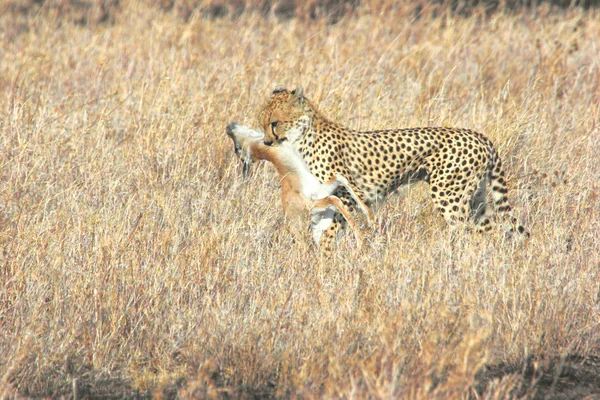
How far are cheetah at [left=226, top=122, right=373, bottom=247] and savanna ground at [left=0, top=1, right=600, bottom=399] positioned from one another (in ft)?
0.53

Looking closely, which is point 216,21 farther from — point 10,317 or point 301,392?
point 301,392

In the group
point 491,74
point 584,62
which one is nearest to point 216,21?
point 491,74

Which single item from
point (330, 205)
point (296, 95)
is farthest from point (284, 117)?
point (330, 205)

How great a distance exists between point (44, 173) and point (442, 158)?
2.32 meters

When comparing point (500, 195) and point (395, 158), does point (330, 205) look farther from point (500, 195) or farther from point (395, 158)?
point (500, 195)

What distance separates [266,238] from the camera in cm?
439

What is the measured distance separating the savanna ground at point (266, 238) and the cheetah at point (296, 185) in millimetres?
162

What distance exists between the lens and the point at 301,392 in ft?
9.19

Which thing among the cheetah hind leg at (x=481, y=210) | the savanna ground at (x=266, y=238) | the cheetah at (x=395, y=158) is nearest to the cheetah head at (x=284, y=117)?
the cheetah at (x=395, y=158)

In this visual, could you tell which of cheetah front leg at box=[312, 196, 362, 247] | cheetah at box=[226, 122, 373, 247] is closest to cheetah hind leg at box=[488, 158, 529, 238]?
cheetah at box=[226, 122, 373, 247]

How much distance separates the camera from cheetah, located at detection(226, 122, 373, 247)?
429cm

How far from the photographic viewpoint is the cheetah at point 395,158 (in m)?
4.61

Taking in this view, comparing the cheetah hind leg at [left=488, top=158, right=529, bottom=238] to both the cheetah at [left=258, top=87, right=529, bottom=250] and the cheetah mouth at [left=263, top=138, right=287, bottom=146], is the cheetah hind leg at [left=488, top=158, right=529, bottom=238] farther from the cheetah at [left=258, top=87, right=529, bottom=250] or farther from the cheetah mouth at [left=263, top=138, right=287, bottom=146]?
the cheetah mouth at [left=263, top=138, right=287, bottom=146]

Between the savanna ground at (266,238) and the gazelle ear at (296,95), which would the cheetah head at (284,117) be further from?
the savanna ground at (266,238)
